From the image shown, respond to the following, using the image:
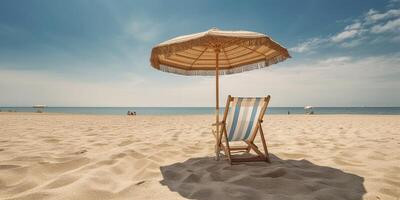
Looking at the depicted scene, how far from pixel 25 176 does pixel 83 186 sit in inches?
29.9

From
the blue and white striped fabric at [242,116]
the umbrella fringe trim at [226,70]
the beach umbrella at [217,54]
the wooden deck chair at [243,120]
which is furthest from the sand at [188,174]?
the umbrella fringe trim at [226,70]

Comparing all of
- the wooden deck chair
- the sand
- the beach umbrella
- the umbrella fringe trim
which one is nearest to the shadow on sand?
the sand

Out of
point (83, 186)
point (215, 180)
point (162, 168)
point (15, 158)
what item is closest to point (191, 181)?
point (215, 180)

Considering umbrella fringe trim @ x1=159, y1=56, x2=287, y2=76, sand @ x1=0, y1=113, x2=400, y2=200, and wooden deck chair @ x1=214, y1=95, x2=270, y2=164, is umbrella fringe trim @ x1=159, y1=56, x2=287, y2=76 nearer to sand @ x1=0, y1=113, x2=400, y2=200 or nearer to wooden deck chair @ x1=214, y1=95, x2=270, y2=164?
wooden deck chair @ x1=214, y1=95, x2=270, y2=164

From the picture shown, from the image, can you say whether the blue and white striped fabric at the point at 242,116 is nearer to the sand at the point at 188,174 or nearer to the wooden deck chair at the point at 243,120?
the wooden deck chair at the point at 243,120

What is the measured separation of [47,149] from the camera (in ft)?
12.3

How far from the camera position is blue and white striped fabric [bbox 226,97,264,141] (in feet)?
10.6

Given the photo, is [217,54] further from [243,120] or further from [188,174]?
[188,174]

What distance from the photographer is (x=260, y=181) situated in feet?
7.84

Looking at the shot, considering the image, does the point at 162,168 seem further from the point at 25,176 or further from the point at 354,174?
the point at 354,174

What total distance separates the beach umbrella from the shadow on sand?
804 millimetres

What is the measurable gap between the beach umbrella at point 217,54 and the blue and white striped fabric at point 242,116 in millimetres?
220

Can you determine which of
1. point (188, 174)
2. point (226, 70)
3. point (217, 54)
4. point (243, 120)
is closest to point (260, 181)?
point (188, 174)

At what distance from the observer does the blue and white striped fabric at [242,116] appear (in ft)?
10.6
